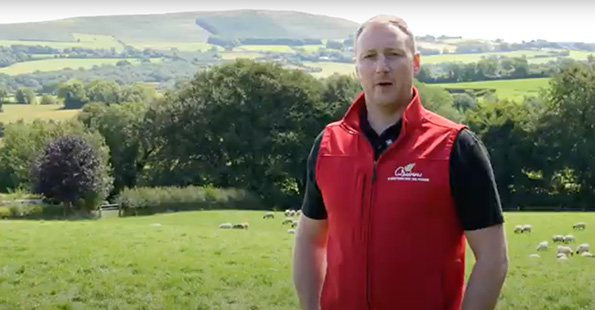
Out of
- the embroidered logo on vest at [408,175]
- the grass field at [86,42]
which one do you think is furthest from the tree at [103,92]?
the embroidered logo on vest at [408,175]

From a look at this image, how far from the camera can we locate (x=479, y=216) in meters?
3.06

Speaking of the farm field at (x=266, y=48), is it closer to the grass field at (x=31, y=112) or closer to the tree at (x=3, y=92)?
the tree at (x=3, y=92)

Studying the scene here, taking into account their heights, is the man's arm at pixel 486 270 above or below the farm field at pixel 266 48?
above

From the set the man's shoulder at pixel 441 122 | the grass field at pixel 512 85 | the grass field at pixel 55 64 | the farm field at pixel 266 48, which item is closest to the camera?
the man's shoulder at pixel 441 122

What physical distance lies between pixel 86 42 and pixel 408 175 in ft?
550

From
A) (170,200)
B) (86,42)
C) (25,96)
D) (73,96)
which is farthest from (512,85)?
(86,42)

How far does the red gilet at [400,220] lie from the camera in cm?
303

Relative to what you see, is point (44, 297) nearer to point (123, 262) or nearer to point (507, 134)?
point (123, 262)

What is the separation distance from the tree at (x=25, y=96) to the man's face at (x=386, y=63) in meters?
108

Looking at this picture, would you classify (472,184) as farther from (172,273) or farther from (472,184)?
(172,273)

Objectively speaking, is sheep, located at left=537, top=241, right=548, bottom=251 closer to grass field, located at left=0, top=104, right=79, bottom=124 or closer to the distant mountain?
grass field, located at left=0, top=104, right=79, bottom=124

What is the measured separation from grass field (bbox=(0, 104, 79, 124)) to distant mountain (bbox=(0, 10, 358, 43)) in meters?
52.9

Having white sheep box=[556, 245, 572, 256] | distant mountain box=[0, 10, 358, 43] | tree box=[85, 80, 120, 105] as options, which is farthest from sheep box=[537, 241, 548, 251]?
distant mountain box=[0, 10, 358, 43]

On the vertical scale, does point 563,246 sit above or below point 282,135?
above
